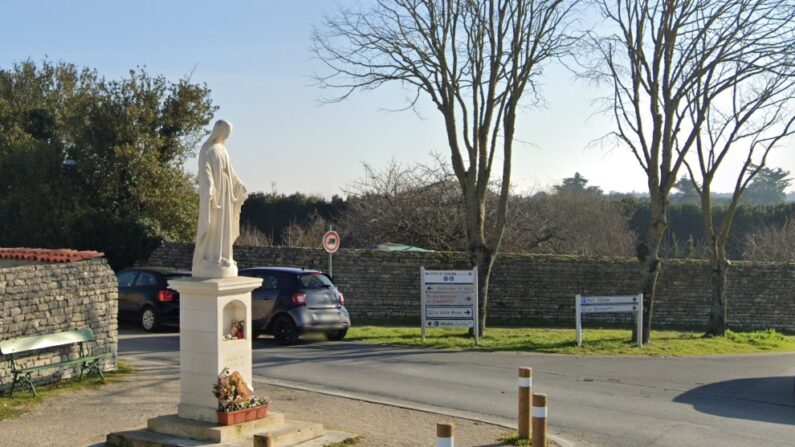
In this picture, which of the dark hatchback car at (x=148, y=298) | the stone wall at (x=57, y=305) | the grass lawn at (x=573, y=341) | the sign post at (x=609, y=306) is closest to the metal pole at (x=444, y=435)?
the stone wall at (x=57, y=305)

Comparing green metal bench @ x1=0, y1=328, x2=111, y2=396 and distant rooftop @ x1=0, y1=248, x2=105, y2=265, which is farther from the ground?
distant rooftop @ x1=0, y1=248, x2=105, y2=265

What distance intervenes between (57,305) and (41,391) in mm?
1383

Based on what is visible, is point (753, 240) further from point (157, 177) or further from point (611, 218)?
point (157, 177)

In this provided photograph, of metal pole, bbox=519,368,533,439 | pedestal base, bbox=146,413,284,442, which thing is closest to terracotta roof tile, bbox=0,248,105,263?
pedestal base, bbox=146,413,284,442

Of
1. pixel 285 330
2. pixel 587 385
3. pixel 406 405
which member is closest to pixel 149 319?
pixel 285 330

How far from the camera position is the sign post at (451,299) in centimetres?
1848

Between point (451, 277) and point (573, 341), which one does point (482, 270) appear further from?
point (573, 341)

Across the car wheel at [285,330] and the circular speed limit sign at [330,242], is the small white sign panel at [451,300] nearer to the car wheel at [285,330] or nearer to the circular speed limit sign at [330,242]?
the car wheel at [285,330]

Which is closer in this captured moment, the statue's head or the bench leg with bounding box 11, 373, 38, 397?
the statue's head

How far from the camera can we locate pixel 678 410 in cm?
1152

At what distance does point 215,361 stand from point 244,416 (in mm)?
638

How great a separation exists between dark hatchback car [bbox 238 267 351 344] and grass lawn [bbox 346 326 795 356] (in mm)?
1550

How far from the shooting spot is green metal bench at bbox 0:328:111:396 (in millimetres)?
11242

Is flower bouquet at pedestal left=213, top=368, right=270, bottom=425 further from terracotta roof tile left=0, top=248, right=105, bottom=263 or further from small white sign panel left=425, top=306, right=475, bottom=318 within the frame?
small white sign panel left=425, top=306, right=475, bottom=318
